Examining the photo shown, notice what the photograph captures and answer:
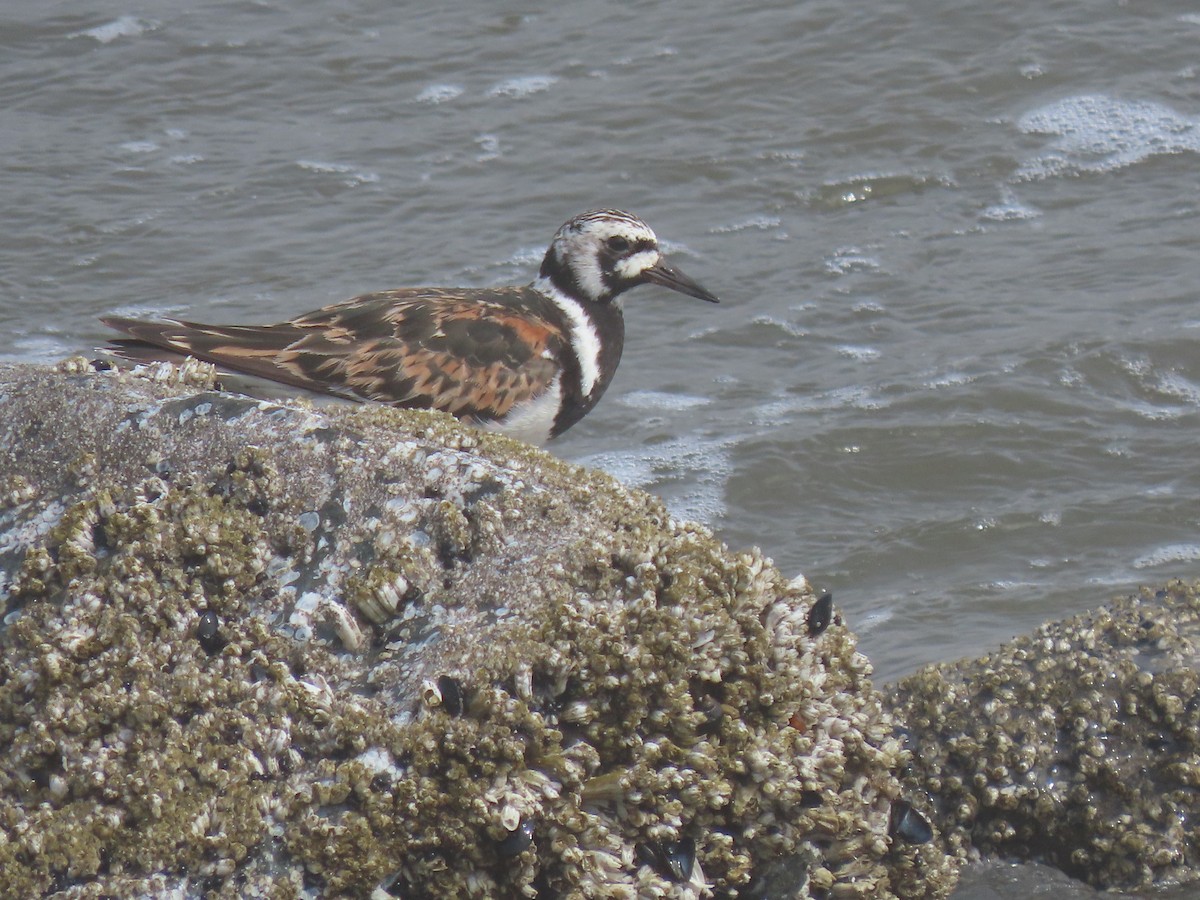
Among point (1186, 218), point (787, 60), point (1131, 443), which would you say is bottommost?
point (1131, 443)

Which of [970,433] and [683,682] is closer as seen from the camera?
[683,682]

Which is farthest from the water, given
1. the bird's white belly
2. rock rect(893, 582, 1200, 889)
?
rock rect(893, 582, 1200, 889)

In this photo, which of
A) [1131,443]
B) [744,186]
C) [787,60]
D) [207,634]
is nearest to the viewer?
[207,634]

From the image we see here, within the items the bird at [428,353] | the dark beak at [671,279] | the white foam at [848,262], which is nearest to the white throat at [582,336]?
the bird at [428,353]

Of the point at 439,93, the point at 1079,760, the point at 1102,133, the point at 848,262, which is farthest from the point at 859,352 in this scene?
the point at 1079,760

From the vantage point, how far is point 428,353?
16.5 feet

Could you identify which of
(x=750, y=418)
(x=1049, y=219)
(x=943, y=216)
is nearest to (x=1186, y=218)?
(x=1049, y=219)

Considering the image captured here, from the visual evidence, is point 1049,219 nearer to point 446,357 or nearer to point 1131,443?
point 1131,443

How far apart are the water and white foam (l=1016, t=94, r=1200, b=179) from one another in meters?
0.02

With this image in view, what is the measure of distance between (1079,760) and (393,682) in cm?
138

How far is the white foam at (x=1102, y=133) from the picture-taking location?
8.32m

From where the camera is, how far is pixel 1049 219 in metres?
7.82

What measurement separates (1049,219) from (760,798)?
5.82 meters

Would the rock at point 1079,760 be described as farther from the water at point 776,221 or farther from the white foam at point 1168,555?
the white foam at point 1168,555
